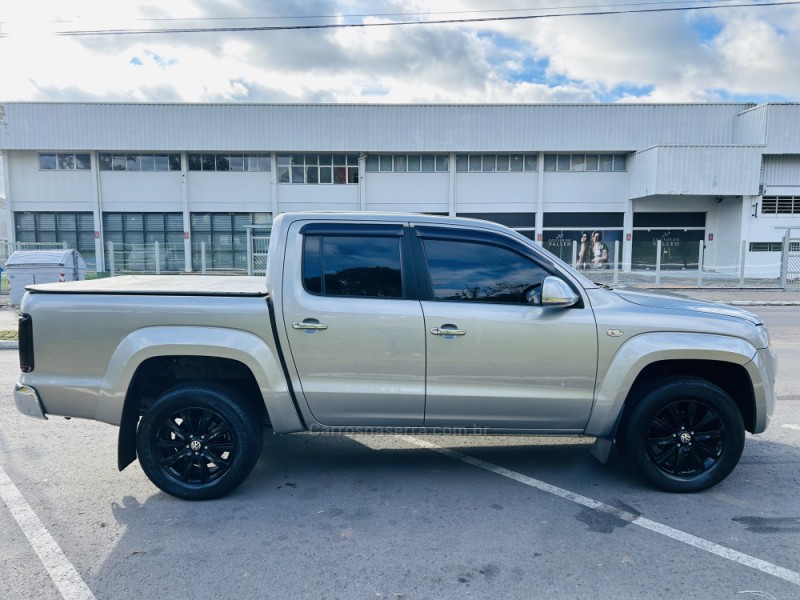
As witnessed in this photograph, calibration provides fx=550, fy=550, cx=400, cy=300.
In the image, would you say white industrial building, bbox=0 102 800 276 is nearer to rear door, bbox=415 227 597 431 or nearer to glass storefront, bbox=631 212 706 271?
glass storefront, bbox=631 212 706 271

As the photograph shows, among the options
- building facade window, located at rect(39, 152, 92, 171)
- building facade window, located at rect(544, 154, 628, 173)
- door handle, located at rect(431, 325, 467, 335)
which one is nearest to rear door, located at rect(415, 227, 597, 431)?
door handle, located at rect(431, 325, 467, 335)

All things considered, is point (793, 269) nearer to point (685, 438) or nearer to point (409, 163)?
point (409, 163)

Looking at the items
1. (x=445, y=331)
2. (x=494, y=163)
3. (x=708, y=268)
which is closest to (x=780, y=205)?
(x=708, y=268)

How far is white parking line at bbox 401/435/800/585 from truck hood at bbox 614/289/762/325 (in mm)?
1452

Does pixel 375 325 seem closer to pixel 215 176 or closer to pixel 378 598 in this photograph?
pixel 378 598

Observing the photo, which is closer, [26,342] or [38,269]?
[26,342]

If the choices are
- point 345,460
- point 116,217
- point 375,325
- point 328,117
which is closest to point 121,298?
point 375,325

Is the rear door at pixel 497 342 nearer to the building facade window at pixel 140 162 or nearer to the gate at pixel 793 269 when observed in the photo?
the gate at pixel 793 269

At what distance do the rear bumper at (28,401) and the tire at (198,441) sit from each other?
2.34ft

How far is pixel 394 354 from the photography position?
379cm

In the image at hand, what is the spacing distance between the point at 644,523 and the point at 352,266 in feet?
8.49

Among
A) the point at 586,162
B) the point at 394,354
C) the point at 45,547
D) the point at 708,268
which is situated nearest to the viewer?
the point at 45,547

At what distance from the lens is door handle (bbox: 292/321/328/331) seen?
149 inches

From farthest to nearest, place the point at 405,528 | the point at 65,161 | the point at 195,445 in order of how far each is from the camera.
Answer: the point at 65,161
the point at 195,445
the point at 405,528
